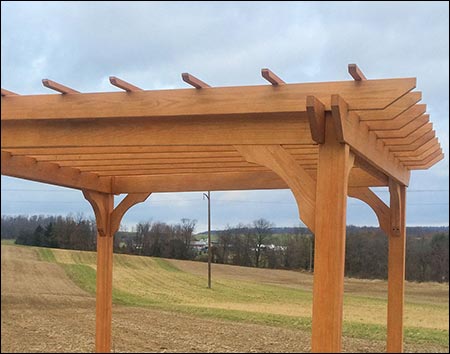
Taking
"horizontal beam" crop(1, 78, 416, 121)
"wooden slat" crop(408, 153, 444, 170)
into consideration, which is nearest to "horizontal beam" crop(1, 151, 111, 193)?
"horizontal beam" crop(1, 78, 416, 121)

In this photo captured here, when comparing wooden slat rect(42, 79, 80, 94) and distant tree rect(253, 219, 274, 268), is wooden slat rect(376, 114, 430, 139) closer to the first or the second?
wooden slat rect(42, 79, 80, 94)

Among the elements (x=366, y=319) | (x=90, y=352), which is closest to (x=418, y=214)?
(x=366, y=319)

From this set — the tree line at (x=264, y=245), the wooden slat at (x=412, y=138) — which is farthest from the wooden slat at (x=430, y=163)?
the tree line at (x=264, y=245)

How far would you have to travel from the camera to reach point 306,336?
12680 mm

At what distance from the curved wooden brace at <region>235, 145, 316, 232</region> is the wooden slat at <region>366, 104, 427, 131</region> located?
75 cm

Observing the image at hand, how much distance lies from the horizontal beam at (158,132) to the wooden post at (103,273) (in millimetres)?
2630

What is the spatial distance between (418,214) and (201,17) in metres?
5.62

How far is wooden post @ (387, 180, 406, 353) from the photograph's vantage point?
6445 mm

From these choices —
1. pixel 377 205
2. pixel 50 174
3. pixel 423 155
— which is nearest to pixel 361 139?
pixel 423 155

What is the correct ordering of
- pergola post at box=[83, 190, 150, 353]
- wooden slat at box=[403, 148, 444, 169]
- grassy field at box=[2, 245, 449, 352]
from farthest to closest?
grassy field at box=[2, 245, 449, 352] → pergola post at box=[83, 190, 150, 353] → wooden slat at box=[403, 148, 444, 169]

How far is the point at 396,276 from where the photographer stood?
6.46 m

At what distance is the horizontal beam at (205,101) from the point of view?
12.5 feet

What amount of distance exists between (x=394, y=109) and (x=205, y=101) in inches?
45.6

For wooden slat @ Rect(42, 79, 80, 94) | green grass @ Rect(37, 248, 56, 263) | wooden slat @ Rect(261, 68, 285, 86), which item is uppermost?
wooden slat @ Rect(261, 68, 285, 86)
